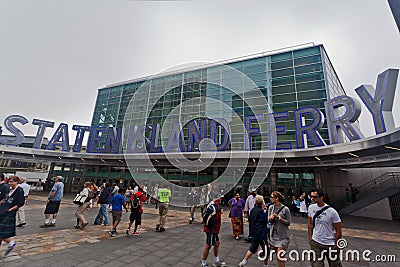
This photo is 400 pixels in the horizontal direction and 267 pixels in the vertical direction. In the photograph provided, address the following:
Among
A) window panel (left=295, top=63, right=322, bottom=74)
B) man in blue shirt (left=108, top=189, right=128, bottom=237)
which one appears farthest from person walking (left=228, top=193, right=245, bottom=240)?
window panel (left=295, top=63, right=322, bottom=74)

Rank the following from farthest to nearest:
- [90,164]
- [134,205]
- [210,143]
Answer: [90,164] < [210,143] < [134,205]

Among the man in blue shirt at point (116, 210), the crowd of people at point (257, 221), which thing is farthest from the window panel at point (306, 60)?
the man in blue shirt at point (116, 210)

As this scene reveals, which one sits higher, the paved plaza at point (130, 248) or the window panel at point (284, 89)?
the window panel at point (284, 89)

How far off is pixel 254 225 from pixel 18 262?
4.76 meters

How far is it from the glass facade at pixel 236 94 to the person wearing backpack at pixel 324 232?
13.0 m

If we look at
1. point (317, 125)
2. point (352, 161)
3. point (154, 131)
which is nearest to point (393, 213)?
point (352, 161)

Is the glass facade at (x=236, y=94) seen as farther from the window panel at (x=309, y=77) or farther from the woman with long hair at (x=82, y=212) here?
the woman with long hair at (x=82, y=212)

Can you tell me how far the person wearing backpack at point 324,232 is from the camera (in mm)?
2912

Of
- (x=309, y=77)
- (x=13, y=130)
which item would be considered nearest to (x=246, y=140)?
(x=309, y=77)

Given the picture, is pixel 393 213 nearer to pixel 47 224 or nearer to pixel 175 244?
pixel 175 244

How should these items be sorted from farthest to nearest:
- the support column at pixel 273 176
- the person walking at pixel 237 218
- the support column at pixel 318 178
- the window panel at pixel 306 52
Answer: the window panel at pixel 306 52 < the support column at pixel 273 176 < the support column at pixel 318 178 < the person walking at pixel 237 218

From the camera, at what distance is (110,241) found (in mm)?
5422

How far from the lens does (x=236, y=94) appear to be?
21984 mm

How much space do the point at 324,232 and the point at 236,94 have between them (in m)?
20.1
